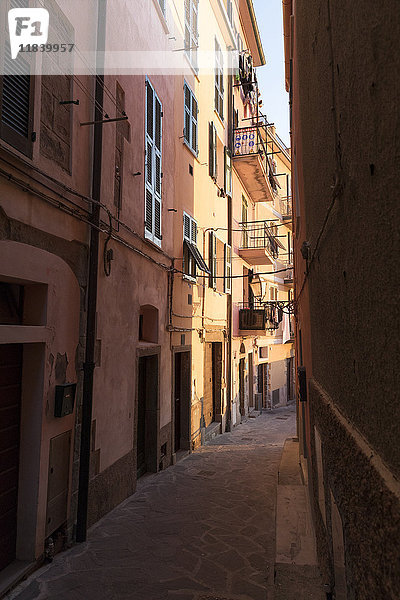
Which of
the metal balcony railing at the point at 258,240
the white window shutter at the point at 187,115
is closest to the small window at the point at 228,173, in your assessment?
the metal balcony railing at the point at 258,240

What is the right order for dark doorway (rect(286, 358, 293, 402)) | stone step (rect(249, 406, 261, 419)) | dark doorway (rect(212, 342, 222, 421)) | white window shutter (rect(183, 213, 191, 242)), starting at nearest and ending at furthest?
white window shutter (rect(183, 213, 191, 242)) < dark doorway (rect(212, 342, 222, 421)) < stone step (rect(249, 406, 261, 419)) < dark doorway (rect(286, 358, 293, 402))

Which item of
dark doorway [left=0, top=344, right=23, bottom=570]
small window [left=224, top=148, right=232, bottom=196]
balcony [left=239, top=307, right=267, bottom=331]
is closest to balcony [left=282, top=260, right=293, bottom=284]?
balcony [left=239, top=307, right=267, bottom=331]

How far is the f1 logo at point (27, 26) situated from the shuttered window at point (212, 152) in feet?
31.6

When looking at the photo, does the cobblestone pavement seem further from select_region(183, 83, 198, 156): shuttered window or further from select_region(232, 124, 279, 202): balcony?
select_region(232, 124, 279, 202): balcony

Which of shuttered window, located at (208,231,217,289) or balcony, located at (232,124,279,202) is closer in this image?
shuttered window, located at (208,231,217,289)

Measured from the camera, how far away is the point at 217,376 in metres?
15.9

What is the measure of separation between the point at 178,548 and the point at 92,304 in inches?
134

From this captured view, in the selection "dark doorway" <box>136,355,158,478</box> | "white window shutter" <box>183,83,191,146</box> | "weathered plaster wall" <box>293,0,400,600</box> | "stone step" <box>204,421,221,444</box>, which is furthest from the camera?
"stone step" <box>204,421,221,444</box>

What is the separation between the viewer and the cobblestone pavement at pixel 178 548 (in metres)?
4.62

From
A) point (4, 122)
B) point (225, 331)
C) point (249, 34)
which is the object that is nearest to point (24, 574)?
point (4, 122)

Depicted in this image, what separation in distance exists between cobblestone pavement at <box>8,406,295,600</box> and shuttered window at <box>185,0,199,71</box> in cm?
1136

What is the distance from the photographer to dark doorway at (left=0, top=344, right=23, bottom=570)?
15.6 ft

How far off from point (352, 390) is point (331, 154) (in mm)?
1364

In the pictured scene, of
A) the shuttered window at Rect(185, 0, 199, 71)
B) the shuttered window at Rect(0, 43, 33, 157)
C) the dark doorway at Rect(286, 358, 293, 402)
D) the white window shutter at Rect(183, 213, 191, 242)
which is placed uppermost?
the shuttered window at Rect(185, 0, 199, 71)
